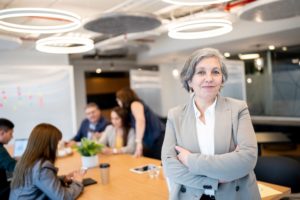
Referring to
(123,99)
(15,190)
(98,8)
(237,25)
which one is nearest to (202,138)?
(15,190)

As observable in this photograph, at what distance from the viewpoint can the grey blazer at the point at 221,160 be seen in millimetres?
1243

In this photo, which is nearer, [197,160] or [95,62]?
[197,160]

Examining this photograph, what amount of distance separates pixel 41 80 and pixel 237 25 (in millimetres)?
3426

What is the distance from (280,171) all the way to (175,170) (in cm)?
111

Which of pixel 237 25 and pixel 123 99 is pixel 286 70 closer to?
pixel 237 25

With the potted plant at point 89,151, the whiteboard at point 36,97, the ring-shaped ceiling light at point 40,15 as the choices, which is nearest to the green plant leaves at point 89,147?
the potted plant at point 89,151

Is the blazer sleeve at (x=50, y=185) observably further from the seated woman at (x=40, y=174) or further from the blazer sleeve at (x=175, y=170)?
the blazer sleeve at (x=175, y=170)

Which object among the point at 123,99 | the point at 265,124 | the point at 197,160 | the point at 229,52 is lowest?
the point at 265,124

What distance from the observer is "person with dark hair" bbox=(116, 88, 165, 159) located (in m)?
3.05

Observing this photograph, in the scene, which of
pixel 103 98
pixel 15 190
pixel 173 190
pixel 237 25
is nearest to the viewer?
pixel 173 190

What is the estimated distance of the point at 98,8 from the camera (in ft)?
11.3

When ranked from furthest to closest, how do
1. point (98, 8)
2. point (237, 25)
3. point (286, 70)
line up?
point (286, 70) → point (237, 25) → point (98, 8)

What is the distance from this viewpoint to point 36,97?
5.12m

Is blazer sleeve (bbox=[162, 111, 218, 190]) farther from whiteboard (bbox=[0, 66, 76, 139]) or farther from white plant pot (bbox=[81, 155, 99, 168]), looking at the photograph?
whiteboard (bbox=[0, 66, 76, 139])
